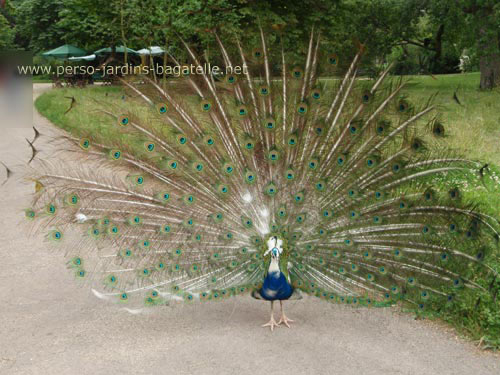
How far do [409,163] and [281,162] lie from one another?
1.15 m

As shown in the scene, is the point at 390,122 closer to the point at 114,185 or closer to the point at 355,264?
the point at 355,264

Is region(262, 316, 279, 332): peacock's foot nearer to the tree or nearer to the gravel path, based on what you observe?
the gravel path

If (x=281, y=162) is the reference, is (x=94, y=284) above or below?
below

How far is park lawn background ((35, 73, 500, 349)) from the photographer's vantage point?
5.17 metres

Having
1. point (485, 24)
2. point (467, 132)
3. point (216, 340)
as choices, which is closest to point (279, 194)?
point (216, 340)

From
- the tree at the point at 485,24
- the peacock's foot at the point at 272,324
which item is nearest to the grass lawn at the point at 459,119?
the tree at the point at 485,24

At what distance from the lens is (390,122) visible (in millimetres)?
5254

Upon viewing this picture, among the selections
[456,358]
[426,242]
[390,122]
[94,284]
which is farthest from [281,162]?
[94,284]

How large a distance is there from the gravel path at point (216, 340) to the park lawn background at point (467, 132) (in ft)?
0.72

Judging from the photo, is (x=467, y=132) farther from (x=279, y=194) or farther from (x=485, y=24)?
(x=485, y=24)

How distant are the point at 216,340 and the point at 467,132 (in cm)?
887

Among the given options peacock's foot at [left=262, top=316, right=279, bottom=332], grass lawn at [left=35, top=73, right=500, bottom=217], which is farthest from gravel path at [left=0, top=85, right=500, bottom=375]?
grass lawn at [left=35, top=73, right=500, bottom=217]

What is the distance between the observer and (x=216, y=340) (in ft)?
16.9

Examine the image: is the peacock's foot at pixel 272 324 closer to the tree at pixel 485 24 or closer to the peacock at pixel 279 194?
the peacock at pixel 279 194
